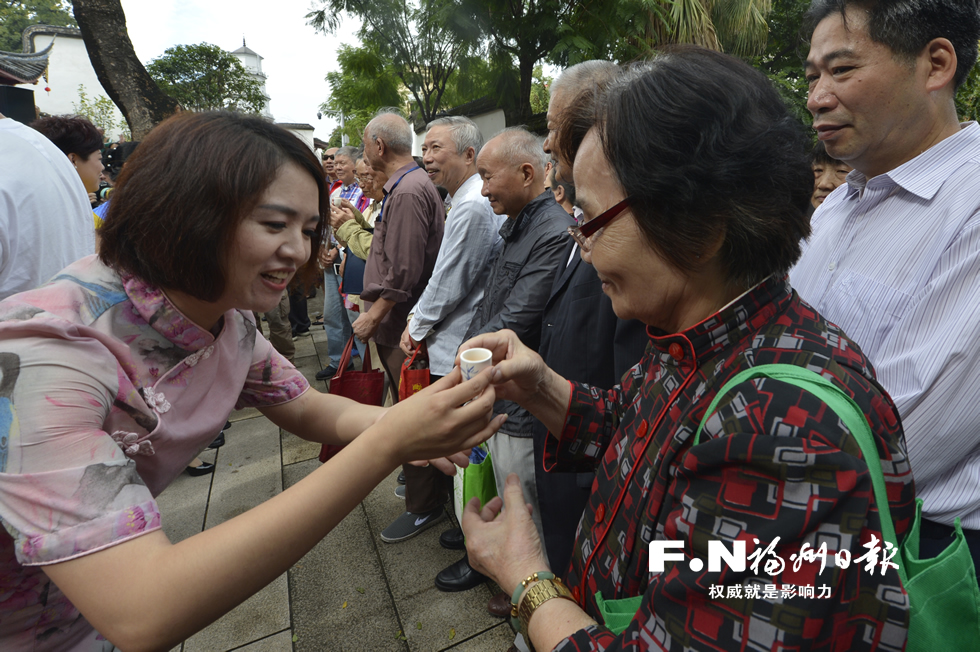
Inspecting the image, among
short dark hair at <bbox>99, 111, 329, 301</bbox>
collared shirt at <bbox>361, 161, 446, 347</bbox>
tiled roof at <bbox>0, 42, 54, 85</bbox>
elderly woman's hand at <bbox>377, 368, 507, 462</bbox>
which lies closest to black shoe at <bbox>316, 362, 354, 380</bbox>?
collared shirt at <bbox>361, 161, 446, 347</bbox>

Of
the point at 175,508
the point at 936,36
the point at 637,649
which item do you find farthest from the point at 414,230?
the point at 637,649

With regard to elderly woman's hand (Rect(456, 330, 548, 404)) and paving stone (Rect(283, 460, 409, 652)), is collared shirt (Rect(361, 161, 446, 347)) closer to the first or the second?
paving stone (Rect(283, 460, 409, 652))

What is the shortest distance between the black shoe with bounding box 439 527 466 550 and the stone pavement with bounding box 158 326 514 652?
34mm

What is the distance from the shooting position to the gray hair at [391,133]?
15.1 ft

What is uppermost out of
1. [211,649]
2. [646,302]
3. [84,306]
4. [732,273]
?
[732,273]

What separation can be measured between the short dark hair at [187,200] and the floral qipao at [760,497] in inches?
45.0

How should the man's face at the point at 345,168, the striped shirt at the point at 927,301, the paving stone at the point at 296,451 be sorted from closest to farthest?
the striped shirt at the point at 927,301, the paving stone at the point at 296,451, the man's face at the point at 345,168

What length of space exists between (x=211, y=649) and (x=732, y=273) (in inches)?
123

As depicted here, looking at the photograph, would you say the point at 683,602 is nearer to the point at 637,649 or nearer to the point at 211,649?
the point at 637,649

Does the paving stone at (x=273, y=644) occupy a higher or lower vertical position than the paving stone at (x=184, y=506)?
higher

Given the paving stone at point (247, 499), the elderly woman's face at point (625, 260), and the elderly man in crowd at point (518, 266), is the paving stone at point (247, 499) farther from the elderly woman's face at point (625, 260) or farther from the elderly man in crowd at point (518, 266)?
the elderly woman's face at point (625, 260)

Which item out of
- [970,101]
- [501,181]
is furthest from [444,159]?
[970,101]

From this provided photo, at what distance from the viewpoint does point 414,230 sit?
407 centimetres

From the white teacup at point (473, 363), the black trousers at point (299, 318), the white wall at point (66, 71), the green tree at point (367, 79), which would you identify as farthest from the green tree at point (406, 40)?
the white wall at point (66, 71)
